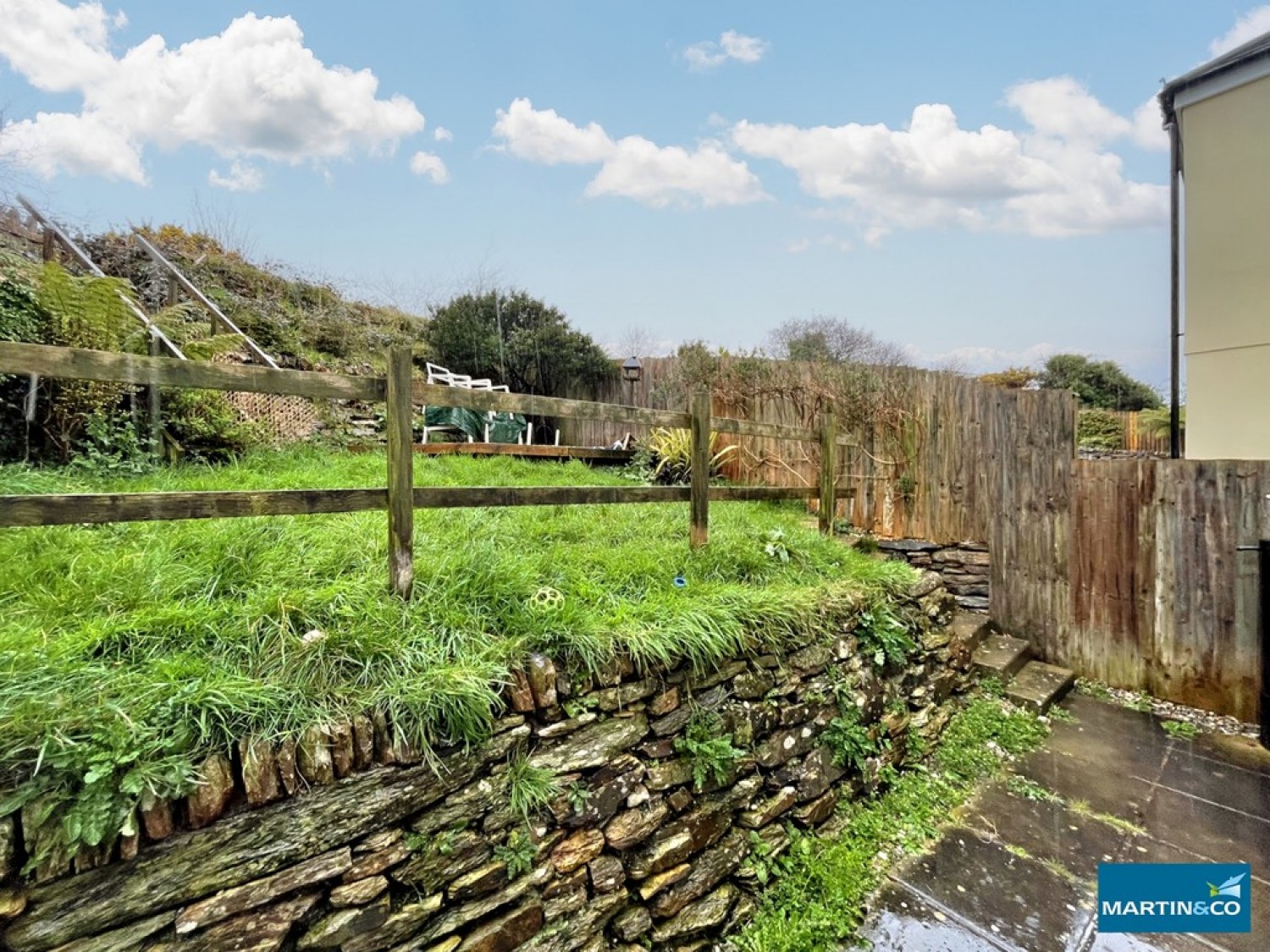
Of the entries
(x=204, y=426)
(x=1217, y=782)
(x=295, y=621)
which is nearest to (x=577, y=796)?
(x=295, y=621)

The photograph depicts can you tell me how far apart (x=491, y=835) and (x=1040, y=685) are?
4321mm

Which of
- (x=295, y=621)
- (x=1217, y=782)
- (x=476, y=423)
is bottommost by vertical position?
(x=1217, y=782)

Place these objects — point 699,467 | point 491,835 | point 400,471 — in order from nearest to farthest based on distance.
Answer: point 491,835 < point 400,471 < point 699,467

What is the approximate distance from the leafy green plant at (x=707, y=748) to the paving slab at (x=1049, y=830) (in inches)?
63.2

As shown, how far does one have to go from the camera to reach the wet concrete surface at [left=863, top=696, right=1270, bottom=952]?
2.19 metres

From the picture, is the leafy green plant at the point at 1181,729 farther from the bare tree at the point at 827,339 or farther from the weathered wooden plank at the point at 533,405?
the bare tree at the point at 827,339

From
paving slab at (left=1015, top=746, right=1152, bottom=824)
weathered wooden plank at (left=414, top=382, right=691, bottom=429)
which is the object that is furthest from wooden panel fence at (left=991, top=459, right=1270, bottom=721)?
weathered wooden plank at (left=414, top=382, right=691, bottom=429)

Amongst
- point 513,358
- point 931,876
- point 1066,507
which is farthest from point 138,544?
point 513,358

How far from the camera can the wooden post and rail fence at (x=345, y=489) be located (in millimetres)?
1475

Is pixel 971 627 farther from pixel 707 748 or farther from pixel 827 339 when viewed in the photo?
pixel 827 339

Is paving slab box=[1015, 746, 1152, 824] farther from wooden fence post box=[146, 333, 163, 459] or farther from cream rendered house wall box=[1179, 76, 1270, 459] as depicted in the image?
wooden fence post box=[146, 333, 163, 459]

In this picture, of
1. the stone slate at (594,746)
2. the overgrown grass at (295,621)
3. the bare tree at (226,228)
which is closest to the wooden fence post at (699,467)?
the overgrown grass at (295,621)

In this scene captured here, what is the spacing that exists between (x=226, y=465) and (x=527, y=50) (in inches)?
227

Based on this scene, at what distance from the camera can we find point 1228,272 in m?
5.23
